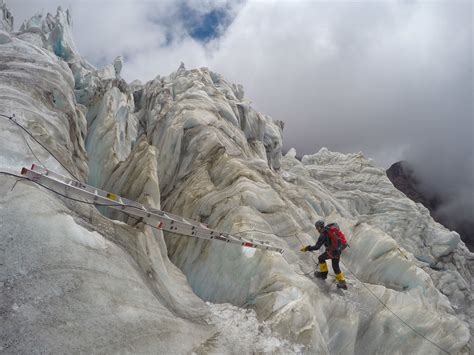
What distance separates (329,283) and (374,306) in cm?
176

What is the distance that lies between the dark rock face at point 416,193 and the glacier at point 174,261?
156473mm

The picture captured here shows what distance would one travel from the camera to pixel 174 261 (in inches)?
495

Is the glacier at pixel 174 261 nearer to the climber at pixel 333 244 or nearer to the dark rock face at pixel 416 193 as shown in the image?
the climber at pixel 333 244

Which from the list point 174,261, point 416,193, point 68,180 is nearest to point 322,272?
point 174,261

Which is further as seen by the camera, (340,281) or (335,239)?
(340,281)

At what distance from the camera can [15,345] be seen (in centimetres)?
454

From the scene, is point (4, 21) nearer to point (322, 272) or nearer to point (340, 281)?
point (322, 272)

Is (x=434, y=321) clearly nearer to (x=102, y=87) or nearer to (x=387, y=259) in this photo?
Answer: (x=387, y=259)

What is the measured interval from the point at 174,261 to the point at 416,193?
17267 centimetres

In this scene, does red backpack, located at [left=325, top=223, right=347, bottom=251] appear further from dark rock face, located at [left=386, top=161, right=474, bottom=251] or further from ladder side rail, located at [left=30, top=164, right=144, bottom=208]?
dark rock face, located at [left=386, top=161, right=474, bottom=251]

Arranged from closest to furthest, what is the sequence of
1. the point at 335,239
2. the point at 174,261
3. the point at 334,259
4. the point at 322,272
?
1. the point at 335,239
2. the point at 334,259
3. the point at 322,272
4. the point at 174,261

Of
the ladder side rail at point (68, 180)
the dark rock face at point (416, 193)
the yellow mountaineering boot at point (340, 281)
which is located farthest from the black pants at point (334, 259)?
the dark rock face at point (416, 193)

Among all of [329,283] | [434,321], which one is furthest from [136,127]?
[434,321]

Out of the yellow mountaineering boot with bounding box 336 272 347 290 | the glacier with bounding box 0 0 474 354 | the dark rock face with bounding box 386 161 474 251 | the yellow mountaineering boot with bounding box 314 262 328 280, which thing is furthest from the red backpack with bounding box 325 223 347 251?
the dark rock face with bounding box 386 161 474 251
